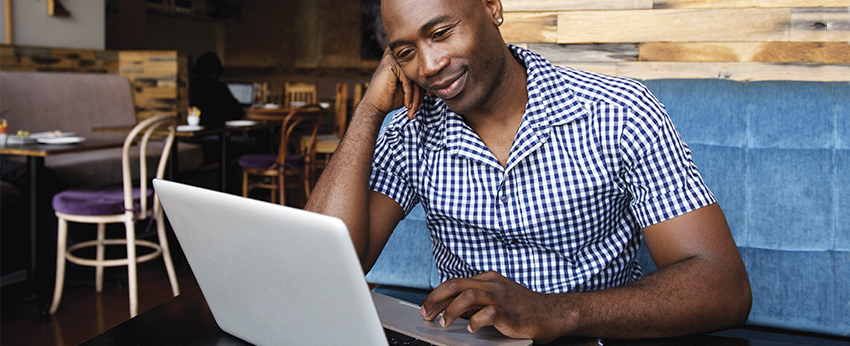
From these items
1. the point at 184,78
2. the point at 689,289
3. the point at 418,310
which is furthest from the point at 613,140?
the point at 184,78

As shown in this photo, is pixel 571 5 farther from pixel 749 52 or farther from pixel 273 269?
pixel 273 269

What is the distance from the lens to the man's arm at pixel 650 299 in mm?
712

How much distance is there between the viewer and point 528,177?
102cm

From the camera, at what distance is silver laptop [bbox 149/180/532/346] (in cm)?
54

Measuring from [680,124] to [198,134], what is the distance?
9.51ft

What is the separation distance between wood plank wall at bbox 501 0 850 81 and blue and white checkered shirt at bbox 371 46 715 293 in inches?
32.5

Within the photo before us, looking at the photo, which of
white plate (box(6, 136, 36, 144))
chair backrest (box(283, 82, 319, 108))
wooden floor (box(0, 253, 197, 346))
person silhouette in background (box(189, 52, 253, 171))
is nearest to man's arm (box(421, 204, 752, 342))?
wooden floor (box(0, 253, 197, 346))

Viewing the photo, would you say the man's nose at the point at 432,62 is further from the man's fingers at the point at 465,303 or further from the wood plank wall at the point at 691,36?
the wood plank wall at the point at 691,36

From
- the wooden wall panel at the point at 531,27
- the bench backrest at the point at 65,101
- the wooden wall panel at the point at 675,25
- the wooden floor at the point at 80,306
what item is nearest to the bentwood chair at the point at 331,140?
the bench backrest at the point at 65,101

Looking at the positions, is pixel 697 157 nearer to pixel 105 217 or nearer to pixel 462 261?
pixel 462 261

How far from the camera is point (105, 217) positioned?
8.58 ft

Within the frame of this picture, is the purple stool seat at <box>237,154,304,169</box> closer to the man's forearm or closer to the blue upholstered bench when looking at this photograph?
the blue upholstered bench

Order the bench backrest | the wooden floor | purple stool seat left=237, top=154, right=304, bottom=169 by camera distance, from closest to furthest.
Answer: the wooden floor, the bench backrest, purple stool seat left=237, top=154, right=304, bottom=169

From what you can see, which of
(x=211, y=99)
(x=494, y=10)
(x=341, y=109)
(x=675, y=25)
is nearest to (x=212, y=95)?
(x=211, y=99)
